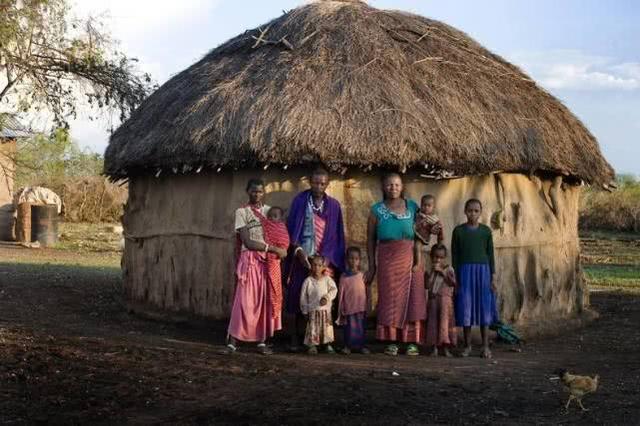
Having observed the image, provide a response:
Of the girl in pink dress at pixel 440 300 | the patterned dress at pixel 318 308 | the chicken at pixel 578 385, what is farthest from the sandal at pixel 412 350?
the chicken at pixel 578 385

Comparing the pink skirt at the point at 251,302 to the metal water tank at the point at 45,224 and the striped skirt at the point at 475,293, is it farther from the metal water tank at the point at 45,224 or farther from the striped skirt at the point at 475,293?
the metal water tank at the point at 45,224

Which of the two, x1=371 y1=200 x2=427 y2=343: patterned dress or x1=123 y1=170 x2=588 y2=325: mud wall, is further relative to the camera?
x1=123 y1=170 x2=588 y2=325: mud wall

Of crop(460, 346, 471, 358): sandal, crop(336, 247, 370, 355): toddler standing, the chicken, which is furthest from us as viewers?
crop(460, 346, 471, 358): sandal

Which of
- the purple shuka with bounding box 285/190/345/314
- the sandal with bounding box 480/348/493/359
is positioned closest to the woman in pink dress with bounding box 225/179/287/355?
the purple shuka with bounding box 285/190/345/314

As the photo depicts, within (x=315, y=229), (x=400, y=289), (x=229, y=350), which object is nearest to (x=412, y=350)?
(x=400, y=289)

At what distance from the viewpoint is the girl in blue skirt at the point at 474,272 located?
823 centimetres

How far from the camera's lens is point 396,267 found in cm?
821

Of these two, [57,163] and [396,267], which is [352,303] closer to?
[396,267]

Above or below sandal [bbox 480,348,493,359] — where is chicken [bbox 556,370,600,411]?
above

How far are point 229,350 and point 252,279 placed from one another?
63 centimetres

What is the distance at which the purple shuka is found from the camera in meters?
8.36

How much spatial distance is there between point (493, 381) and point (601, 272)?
40.6 feet

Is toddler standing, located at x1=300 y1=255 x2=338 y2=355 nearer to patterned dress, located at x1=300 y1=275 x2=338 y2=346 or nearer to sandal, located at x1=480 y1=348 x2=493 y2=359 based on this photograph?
patterned dress, located at x1=300 y1=275 x2=338 y2=346

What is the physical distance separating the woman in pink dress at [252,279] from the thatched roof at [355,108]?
681 millimetres
